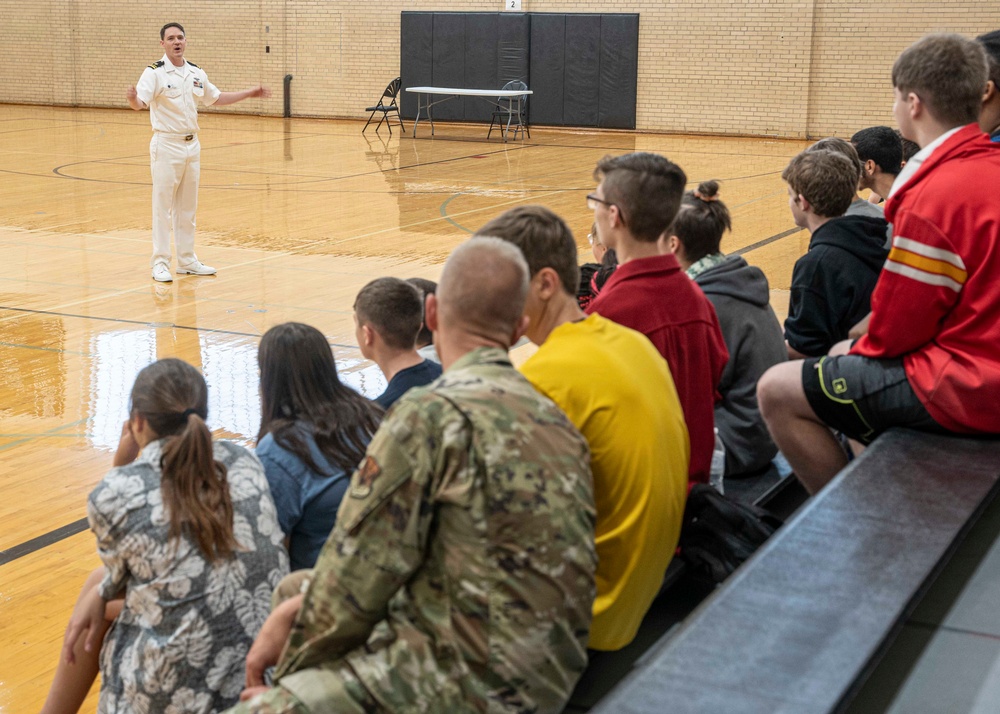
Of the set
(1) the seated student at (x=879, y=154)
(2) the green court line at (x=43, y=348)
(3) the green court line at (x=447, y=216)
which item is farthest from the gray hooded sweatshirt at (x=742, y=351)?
(3) the green court line at (x=447, y=216)

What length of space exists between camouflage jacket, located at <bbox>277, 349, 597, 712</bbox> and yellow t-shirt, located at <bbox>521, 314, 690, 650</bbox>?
30cm

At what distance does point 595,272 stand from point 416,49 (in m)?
15.7

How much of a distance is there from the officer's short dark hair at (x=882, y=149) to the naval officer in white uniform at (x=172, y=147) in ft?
16.5

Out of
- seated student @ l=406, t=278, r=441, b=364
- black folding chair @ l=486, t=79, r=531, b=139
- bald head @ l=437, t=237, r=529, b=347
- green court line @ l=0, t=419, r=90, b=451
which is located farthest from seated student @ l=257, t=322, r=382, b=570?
black folding chair @ l=486, t=79, r=531, b=139

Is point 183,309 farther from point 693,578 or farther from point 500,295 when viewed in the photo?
point 500,295

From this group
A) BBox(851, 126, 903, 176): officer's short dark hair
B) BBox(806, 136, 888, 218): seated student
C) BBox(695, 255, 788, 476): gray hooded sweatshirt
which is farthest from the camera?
BBox(851, 126, 903, 176): officer's short dark hair

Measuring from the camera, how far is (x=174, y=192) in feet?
26.3

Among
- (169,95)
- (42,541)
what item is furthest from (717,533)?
(169,95)

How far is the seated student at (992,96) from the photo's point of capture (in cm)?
307

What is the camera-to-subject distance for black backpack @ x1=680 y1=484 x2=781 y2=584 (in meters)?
2.44

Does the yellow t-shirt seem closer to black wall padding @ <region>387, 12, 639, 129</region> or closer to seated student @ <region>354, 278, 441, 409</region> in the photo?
seated student @ <region>354, 278, 441, 409</region>

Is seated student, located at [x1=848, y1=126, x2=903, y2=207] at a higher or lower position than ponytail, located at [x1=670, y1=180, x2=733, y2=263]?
higher

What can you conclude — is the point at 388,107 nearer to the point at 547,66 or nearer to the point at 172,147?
the point at 547,66

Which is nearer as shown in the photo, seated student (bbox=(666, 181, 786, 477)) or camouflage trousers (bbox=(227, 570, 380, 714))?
camouflage trousers (bbox=(227, 570, 380, 714))
